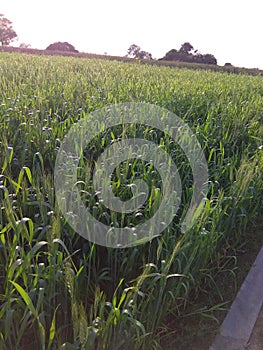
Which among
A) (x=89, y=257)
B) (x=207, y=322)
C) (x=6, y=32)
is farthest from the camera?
(x=6, y=32)

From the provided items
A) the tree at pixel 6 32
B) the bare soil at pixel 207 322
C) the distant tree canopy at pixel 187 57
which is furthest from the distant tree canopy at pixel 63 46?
the bare soil at pixel 207 322

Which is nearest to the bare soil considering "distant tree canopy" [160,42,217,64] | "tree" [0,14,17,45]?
"distant tree canopy" [160,42,217,64]

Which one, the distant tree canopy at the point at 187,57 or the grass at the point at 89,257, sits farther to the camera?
the distant tree canopy at the point at 187,57

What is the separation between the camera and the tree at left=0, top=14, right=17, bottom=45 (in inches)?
2274

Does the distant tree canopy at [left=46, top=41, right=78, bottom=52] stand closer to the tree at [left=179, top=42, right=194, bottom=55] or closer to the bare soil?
the tree at [left=179, top=42, right=194, bottom=55]

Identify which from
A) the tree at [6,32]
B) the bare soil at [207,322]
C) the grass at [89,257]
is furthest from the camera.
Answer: the tree at [6,32]

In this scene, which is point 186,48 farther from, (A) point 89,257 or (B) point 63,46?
(A) point 89,257

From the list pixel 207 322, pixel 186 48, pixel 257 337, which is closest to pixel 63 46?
pixel 186 48

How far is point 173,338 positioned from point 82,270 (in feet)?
1.97

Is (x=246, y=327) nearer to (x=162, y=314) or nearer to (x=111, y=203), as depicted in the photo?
(x=162, y=314)

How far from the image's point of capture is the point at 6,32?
192 feet

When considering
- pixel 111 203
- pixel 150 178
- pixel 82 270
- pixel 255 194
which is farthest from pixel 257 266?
pixel 82 270

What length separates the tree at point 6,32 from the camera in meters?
57.8

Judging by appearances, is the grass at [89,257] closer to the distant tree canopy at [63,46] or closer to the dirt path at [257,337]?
the dirt path at [257,337]
